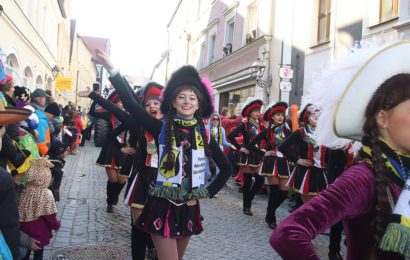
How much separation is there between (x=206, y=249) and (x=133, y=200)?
162 cm

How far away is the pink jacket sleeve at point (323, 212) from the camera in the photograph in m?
1.39

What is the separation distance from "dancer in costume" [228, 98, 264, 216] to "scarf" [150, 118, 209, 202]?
4.22 meters

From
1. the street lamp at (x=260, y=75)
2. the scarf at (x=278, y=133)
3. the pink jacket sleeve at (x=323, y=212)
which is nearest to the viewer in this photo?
the pink jacket sleeve at (x=323, y=212)

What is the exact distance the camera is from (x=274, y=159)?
6.79m

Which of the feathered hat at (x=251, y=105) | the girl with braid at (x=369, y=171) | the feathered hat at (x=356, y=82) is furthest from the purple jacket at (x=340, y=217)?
the feathered hat at (x=251, y=105)

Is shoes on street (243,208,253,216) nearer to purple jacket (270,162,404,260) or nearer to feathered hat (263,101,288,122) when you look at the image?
feathered hat (263,101,288,122)

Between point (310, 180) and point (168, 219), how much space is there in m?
2.88

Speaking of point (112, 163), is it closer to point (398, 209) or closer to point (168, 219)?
point (168, 219)

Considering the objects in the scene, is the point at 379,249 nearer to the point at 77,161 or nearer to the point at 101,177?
the point at 101,177

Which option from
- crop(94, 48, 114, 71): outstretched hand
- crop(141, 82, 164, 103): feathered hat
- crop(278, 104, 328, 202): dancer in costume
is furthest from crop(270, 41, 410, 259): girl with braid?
Result: crop(278, 104, 328, 202): dancer in costume

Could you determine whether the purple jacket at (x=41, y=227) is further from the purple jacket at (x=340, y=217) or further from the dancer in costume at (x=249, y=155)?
the dancer in costume at (x=249, y=155)

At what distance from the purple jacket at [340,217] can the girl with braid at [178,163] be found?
1.66 metres

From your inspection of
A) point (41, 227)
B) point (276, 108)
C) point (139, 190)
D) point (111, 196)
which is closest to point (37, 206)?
point (41, 227)

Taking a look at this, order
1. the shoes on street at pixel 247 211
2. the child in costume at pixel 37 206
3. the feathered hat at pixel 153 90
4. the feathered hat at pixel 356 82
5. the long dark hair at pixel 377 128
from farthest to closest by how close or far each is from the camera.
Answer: the shoes on street at pixel 247 211 → the feathered hat at pixel 153 90 → the child in costume at pixel 37 206 → the feathered hat at pixel 356 82 → the long dark hair at pixel 377 128
